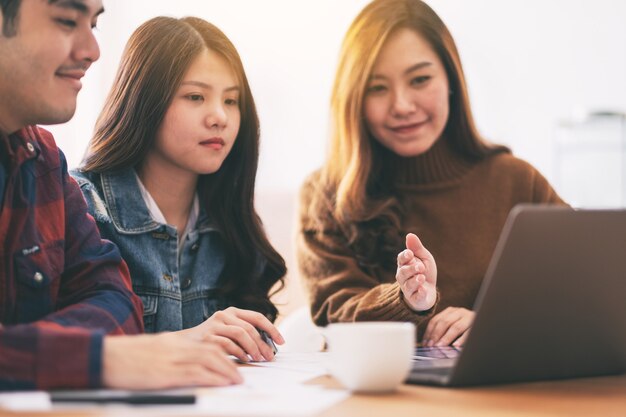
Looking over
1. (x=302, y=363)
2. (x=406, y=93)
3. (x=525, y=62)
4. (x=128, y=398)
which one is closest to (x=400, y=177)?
(x=406, y=93)

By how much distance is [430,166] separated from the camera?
2184mm

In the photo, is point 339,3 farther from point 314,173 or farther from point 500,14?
point 314,173

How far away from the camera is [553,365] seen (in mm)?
1053

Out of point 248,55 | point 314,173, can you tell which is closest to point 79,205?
point 314,173

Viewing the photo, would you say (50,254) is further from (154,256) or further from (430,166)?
(430,166)

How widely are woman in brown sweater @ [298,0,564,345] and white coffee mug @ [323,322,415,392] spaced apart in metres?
1.00

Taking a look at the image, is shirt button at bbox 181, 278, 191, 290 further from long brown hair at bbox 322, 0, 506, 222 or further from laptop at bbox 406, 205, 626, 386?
laptop at bbox 406, 205, 626, 386

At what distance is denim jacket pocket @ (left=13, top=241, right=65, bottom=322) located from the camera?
1257 mm

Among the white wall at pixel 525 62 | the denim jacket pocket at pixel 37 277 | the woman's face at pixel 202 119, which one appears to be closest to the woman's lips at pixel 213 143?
the woman's face at pixel 202 119

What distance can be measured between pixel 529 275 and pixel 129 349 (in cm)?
42

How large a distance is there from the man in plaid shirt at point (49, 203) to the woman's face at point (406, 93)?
2.89 feet

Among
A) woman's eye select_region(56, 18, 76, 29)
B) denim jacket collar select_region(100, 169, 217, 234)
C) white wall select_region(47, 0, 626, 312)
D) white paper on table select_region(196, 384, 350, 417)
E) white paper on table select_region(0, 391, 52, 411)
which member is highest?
white wall select_region(47, 0, 626, 312)

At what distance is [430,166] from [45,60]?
119 cm

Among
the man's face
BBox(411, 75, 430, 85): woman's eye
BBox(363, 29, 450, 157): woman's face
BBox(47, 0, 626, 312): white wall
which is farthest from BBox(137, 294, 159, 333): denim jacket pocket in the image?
BBox(47, 0, 626, 312): white wall
